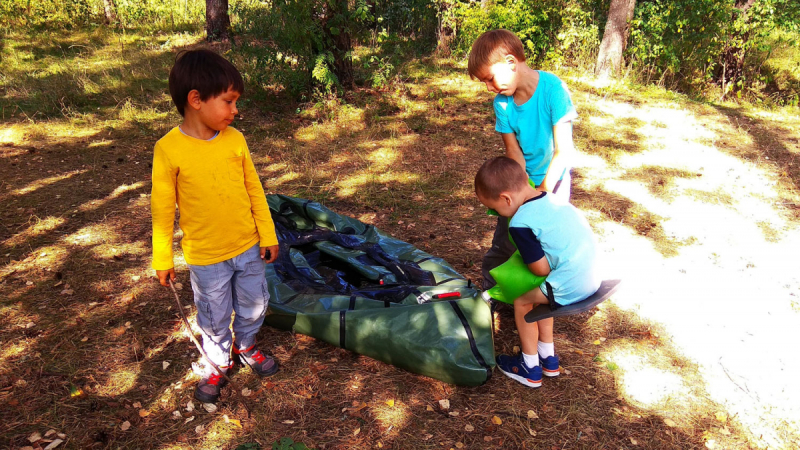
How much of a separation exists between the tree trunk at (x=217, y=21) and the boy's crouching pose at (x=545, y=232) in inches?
367

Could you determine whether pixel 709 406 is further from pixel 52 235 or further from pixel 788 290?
pixel 52 235

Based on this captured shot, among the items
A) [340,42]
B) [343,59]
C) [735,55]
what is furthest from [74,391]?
[735,55]

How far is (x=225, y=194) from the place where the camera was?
2.42 metres

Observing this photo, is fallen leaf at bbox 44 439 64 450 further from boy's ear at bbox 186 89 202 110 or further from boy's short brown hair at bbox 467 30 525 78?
boy's short brown hair at bbox 467 30 525 78

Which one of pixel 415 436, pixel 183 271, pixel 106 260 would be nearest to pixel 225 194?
pixel 415 436

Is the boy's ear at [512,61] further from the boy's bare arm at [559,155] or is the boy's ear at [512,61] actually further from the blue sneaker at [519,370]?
the blue sneaker at [519,370]

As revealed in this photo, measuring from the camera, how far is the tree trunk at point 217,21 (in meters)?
9.82

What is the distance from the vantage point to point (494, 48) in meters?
2.60

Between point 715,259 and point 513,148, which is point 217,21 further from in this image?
point 715,259

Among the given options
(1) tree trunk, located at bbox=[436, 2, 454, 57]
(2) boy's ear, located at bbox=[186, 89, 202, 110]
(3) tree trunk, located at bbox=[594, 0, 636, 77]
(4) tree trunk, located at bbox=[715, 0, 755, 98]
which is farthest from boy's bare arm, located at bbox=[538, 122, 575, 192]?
(1) tree trunk, located at bbox=[436, 2, 454, 57]

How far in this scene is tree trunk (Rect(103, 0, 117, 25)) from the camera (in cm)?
1085

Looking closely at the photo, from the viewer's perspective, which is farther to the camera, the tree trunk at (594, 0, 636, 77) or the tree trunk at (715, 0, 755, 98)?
the tree trunk at (594, 0, 636, 77)

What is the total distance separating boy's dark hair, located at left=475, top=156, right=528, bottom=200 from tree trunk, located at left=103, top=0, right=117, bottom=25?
11.7 meters

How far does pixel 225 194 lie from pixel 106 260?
2.34m
